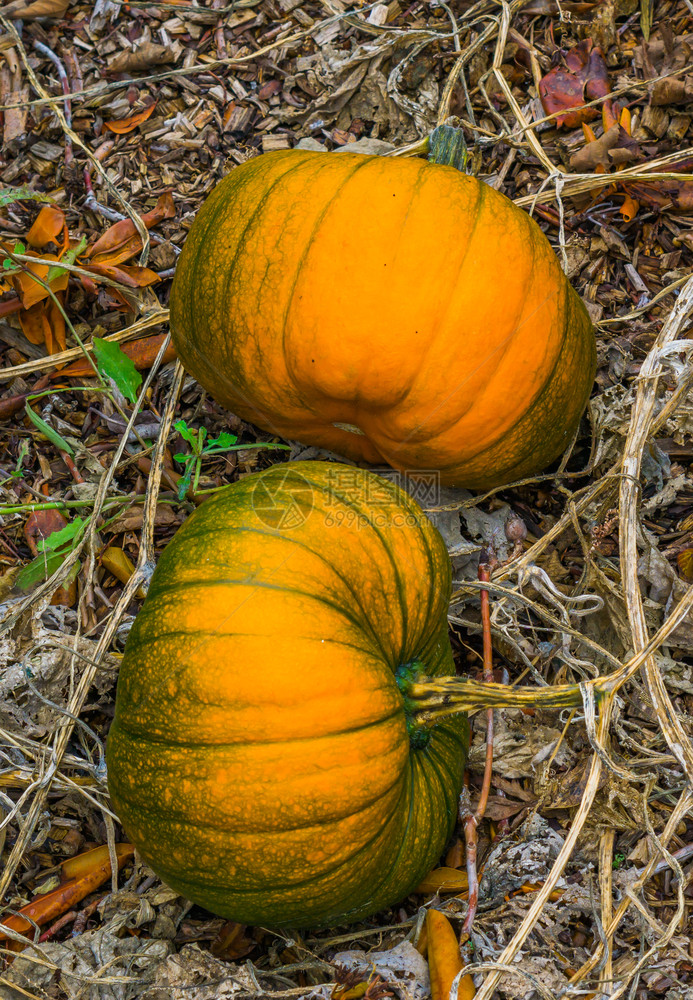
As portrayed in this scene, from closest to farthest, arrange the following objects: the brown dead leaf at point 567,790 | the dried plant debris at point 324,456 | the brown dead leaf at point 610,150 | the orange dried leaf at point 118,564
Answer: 1. the dried plant debris at point 324,456
2. the brown dead leaf at point 567,790
3. the orange dried leaf at point 118,564
4. the brown dead leaf at point 610,150

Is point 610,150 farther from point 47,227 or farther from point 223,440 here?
point 47,227

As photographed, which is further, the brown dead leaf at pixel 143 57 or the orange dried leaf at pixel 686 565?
the brown dead leaf at pixel 143 57

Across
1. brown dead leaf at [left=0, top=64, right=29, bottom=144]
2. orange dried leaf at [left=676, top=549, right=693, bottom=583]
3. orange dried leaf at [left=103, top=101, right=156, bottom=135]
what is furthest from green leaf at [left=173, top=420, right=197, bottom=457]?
orange dried leaf at [left=676, top=549, right=693, bottom=583]

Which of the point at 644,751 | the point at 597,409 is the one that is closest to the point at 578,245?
the point at 597,409

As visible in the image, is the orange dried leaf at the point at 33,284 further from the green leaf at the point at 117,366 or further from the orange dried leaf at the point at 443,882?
the orange dried leaf at the point at 443,882

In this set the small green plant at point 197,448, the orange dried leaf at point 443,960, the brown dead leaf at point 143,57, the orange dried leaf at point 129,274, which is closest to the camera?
the orange dried leaf at point 443,960

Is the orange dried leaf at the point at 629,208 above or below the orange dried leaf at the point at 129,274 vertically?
above

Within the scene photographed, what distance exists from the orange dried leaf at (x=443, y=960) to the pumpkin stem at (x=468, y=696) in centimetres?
58

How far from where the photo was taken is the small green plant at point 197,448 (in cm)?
290

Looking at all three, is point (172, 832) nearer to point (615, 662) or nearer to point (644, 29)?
point (615, 662)

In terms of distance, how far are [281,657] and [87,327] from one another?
1930 millimetres

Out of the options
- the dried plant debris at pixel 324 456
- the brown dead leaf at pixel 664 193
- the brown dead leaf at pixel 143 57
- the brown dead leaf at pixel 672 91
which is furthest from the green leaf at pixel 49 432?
the brown dead leaf at pixel 672 91

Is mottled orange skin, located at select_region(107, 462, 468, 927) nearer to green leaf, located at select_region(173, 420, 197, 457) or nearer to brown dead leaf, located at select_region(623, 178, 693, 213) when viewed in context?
green leaf, located at select_region(173, 420, 197, 457)

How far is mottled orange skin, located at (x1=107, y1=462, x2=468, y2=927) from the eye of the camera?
6.58ft
